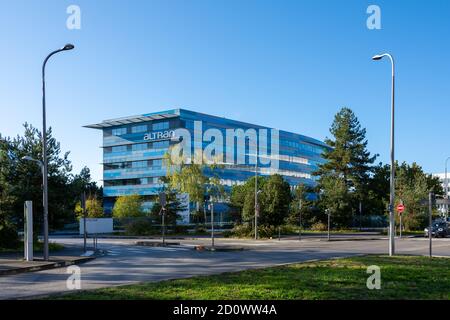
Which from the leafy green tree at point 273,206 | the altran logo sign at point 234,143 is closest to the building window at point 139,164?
the altran logo sign at point 234,143

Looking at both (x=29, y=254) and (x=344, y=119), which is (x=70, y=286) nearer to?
(x=29, y=254)

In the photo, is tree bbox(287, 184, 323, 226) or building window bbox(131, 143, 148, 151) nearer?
tree bbox(287, 184, 323, 226)

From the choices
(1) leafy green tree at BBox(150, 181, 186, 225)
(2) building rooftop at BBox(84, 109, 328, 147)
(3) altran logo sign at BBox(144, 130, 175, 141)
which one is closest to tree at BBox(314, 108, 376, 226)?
(1) leafy green tree at BBox(150, 181, 186, 225)

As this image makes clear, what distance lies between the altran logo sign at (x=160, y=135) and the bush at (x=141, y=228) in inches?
1944

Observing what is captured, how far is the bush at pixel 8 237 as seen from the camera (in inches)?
1033

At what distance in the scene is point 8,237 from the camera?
1041 inches

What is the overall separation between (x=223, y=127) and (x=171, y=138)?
1269 cm

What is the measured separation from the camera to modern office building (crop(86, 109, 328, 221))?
100688 millimetres

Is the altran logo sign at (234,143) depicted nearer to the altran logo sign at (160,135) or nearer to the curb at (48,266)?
the altran logo sign at (160,135)

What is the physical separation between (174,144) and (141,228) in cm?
4533

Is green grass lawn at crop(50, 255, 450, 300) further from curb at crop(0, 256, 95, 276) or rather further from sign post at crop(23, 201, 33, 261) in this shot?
sign post at crop(23, 201, 33, 261)

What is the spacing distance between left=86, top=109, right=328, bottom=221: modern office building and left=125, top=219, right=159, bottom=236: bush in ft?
147

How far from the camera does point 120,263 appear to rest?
19.7m

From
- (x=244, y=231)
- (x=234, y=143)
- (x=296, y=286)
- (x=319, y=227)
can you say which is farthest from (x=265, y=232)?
(x=234, y=143)
